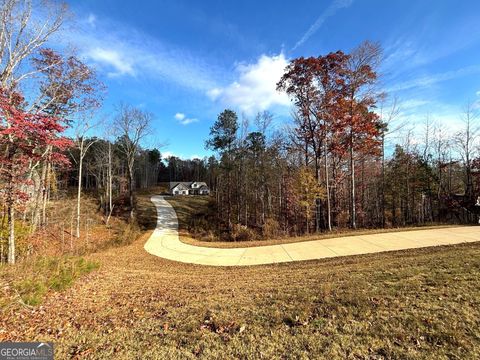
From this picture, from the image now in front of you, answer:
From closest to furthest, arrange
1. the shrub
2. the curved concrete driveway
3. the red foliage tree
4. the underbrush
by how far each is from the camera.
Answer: the underbrush
the red foliage tree
the curved concrete driveway
the shrub

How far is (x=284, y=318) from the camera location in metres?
3.33

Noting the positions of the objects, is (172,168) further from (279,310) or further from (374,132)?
(279,310)

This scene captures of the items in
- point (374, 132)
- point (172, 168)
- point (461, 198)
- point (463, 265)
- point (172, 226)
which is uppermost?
point (172, 168)

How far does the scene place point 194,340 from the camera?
2953 mm

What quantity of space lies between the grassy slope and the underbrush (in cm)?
24

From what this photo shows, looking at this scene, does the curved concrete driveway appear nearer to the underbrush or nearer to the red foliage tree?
the underbrush

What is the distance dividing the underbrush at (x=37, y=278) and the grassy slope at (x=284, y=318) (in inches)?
9.6

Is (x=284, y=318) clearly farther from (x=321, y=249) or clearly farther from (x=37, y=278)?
(x=321, y=249)

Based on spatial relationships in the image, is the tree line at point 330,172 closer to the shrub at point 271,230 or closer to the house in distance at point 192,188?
the shrub at point 271,230

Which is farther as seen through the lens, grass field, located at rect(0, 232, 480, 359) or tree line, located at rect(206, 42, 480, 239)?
tree line, located at rect(206, 42, 480, 239)

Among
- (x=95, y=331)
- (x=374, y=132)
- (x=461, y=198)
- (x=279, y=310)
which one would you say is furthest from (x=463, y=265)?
(x=461, y=198)

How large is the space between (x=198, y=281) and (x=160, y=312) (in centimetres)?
249

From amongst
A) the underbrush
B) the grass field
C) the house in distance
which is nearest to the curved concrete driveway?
the grass field

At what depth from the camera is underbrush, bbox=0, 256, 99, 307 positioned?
4008 mm
